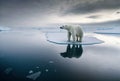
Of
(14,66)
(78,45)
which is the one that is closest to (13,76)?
(14,66)

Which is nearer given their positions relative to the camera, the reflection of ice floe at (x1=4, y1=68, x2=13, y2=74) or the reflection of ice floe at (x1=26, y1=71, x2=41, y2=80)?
the reflection of ice floe at (x1=26, y1=71, x2=41, y2=80)

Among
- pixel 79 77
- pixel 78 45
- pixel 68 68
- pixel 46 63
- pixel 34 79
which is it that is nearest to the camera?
pixel 34 79

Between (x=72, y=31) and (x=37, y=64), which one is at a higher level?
(x=72, y=31)

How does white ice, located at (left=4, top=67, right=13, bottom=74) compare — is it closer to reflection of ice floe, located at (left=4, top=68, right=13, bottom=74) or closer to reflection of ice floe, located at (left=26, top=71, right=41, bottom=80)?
reflection of ice floe, located at (left=4, top=68, right=13, bottom=74)

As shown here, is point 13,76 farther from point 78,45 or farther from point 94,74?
point 78,45

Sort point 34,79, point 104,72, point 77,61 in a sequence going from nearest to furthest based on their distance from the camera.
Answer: point 34,79 → point 104,72 → point 77,61

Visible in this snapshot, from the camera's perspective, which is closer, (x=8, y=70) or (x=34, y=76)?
(x=34, y=76)

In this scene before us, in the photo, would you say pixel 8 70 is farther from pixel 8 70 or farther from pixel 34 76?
pixel 34 76

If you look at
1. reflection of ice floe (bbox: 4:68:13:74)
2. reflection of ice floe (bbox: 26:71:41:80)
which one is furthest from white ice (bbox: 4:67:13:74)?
reflection of ice floe (bbox: 26:71:41:80)

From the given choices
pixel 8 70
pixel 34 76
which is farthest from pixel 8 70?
pixel 34 76

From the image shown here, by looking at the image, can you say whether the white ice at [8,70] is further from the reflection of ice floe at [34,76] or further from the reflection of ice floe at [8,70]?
the reflection of ice floe at [34,76]

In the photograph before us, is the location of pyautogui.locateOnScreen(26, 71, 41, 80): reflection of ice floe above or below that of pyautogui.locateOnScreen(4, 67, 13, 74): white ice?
below
